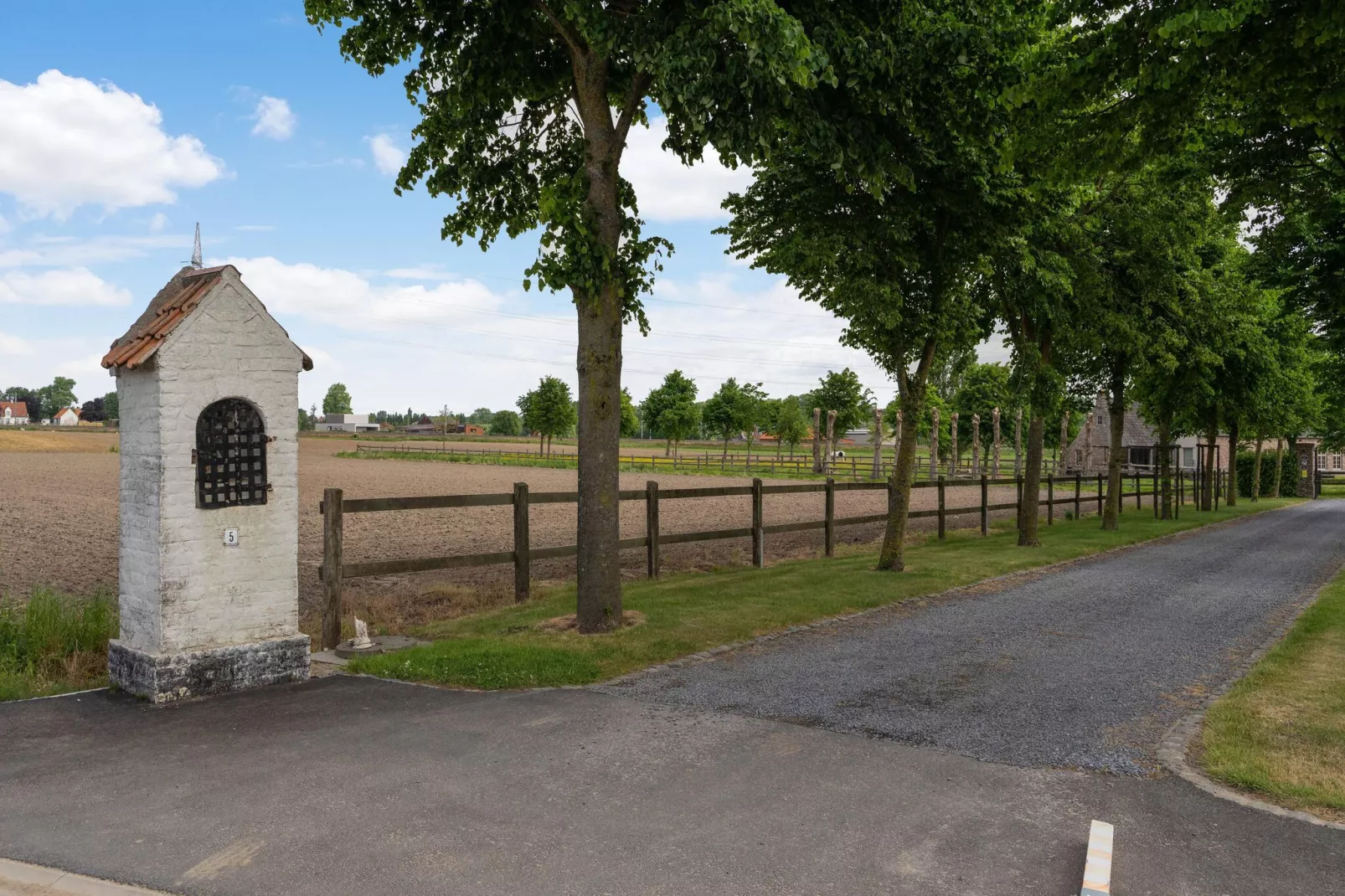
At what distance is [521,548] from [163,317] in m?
5.04

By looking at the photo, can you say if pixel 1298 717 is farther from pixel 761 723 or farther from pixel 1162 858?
pixel 761 723

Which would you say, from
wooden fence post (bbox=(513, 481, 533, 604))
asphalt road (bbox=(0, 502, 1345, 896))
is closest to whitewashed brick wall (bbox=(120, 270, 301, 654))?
asphalt road (bbox=(0, 502, 1345, 896))

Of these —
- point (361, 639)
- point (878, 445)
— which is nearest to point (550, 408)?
point (878, 445)

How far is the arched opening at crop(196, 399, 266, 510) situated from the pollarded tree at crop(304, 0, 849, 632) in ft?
10.1

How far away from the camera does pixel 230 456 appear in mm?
7098

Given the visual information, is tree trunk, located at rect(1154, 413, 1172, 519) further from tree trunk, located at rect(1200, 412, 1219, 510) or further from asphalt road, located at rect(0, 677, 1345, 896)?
asphalt road, located at rect(0, 677, 1345, 896)

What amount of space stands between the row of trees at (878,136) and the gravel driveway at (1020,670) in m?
2.29

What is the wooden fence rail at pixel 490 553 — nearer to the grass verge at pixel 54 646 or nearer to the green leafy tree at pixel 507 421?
the grass verge at pixel 54 646

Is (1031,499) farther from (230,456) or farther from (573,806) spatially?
(573,806)

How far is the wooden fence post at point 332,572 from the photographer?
866cm

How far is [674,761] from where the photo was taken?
217 inches

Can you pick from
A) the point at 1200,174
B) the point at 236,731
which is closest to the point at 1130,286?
the point at 1200,174

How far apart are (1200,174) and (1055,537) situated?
11269 millimetres

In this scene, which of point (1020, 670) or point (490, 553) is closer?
point (1020, 670)
